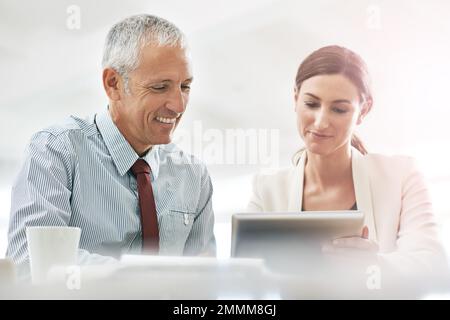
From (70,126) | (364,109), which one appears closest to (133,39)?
(70,126)

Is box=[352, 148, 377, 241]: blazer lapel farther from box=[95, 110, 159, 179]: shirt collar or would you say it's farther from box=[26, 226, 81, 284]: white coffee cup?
box=[26, 226, 81, 284]: white coffee cup

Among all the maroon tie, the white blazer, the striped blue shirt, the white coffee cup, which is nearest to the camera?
the white coffee cup

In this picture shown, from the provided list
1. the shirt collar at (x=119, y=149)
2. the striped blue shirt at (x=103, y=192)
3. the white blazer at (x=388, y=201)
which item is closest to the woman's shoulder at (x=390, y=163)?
the white blazer at (x=388, y=201)

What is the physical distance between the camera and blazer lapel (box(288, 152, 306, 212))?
6.79 ft

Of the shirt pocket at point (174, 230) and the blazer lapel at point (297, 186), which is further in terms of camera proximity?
the blazer lapel at point (297, 186)

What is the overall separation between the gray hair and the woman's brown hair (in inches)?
14.9

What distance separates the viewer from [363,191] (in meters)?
2.06

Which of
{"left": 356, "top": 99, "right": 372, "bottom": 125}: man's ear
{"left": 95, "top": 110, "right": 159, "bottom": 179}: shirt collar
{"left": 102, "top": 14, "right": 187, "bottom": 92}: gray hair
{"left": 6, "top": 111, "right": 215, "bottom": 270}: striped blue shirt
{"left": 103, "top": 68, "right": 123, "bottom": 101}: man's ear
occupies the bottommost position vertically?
{"left": 6, "top": 111, "right": 215, "bottom": 270}: striped blue shirt

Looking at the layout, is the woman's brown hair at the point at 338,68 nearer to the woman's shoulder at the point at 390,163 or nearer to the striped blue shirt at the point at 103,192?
the woman's shoulder at the point at 390,163

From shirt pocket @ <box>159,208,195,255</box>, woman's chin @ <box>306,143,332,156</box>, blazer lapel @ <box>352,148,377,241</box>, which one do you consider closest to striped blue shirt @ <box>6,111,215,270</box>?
shirt pocket @ <box>159,208,195,255</box>

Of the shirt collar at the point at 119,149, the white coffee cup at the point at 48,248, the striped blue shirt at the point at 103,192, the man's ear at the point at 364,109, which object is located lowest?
the white coffee cup at the point at 48,248

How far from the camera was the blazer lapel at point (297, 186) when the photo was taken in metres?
2.07

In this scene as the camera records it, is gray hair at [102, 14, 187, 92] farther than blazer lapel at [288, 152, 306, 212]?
No

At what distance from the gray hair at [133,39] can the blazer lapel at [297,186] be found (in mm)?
514
